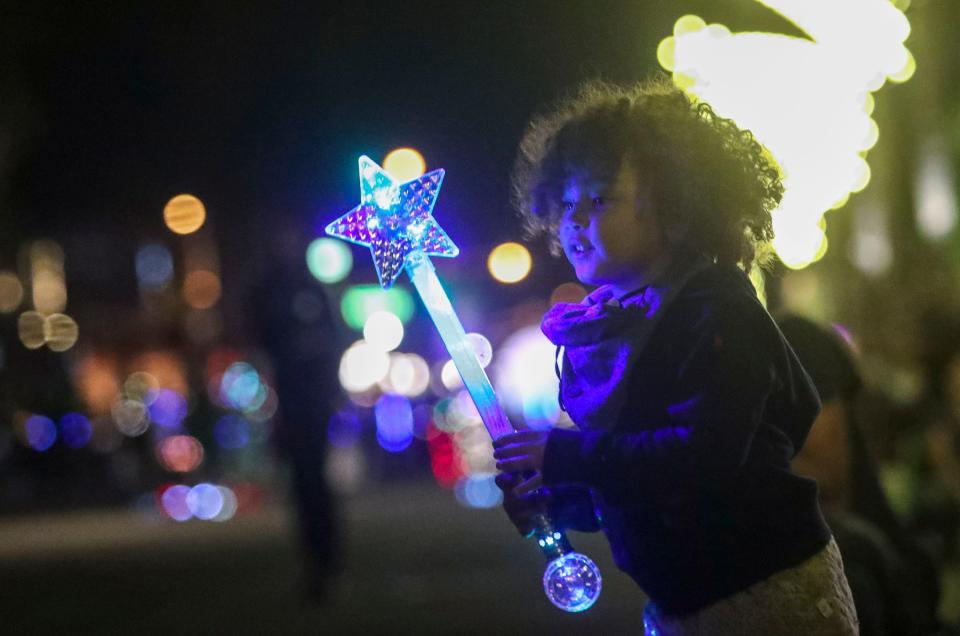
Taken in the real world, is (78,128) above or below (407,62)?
above

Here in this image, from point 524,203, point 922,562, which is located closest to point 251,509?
point 922,562

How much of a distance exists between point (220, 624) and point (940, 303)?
16.4 feet

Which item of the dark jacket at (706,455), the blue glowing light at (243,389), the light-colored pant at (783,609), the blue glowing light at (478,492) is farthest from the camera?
the blue glowing light at (243,389)

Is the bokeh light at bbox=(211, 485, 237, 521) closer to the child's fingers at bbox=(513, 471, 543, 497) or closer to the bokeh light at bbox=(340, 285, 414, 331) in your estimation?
the bokeh light at bbox=(340, 285, 414, 331)

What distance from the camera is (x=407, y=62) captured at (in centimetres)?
1244

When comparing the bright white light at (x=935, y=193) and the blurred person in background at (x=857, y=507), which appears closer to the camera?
the blurred person in background at (x=857, y=507)

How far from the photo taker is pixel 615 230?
2928 millimetres

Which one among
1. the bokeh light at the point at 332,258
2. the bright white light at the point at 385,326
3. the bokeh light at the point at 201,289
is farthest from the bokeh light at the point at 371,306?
the bokeh light at the point at 201,289

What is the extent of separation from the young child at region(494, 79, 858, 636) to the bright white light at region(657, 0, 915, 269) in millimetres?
7489

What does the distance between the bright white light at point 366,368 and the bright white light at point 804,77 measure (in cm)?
2885

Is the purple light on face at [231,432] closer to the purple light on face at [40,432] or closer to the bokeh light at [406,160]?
the purple light on face at [40,432]

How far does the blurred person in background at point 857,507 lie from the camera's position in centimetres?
468

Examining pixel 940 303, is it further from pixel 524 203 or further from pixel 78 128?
pixel 78 128

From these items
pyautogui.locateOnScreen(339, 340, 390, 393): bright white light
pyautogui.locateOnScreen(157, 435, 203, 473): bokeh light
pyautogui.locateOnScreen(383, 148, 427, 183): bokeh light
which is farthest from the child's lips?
pyautogui.locateOnScreen(339, 340, 390, 393): bright white light
